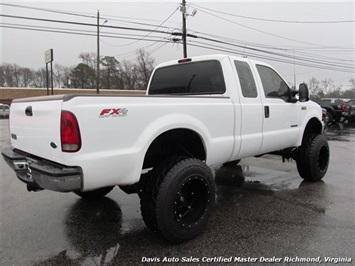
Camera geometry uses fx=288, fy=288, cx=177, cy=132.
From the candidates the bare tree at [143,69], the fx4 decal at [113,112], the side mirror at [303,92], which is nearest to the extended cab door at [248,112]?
the side mirror at [303,92]

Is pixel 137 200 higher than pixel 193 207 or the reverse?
the reverse

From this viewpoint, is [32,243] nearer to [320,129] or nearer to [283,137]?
[283,137]

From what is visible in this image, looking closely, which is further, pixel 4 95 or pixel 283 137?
pixel 4 95

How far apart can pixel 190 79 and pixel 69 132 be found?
2.28m

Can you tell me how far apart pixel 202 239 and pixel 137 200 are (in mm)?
1651

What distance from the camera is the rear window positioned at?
390 cm

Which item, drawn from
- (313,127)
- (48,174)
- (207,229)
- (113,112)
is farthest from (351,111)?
(48,174)

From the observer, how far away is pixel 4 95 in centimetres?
4138

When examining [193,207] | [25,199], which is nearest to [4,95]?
[25,199]

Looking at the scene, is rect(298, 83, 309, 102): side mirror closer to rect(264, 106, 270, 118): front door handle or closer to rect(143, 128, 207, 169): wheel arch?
rect(264, 106, 270, 118): front door handle

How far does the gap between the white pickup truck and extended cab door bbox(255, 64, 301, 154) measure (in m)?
0.02

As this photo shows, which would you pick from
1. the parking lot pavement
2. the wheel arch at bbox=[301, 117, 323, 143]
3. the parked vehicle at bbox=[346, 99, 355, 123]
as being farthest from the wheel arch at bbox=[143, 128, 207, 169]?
the parked vehicle at bbox=[346, 99, 355, 123]

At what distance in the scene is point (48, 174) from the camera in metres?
2.42

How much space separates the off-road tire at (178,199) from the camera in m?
2.84
